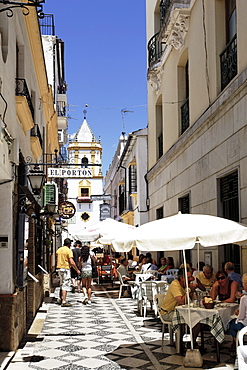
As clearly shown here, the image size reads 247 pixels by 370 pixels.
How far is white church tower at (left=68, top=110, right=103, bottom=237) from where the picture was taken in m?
69.9

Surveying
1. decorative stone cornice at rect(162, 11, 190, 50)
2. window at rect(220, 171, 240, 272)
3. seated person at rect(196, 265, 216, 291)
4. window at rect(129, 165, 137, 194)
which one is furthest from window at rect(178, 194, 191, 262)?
window at rect(129, 165, 137, 194)

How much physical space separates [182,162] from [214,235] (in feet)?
26.0

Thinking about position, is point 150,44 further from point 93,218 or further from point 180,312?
point 93,218

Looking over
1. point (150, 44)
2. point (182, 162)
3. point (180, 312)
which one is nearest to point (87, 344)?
point (180, 312)

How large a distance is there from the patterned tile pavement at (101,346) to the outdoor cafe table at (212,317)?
435 millimetres

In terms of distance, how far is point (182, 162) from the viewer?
1468 cm

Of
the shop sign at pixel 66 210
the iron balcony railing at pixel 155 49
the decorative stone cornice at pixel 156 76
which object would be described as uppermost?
the iron balcony railing at pixel 155 49

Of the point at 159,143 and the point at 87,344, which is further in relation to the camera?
the point at 159,143

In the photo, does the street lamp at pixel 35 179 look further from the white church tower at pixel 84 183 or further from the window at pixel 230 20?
the white church tower at pixel 84 183

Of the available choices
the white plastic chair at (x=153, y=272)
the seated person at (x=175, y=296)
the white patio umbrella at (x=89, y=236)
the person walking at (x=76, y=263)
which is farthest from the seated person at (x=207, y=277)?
the white patio umbrella at (x=89, y=236)

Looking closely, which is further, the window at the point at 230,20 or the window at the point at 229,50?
the window at the point at 230,20

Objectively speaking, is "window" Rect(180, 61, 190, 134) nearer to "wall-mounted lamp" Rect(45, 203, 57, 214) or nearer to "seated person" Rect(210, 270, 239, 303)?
"wall-mounted lamp" Rect(45, 203, 57, 214)

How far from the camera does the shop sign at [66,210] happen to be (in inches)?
976

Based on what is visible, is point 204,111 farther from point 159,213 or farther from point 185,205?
point 159,213
